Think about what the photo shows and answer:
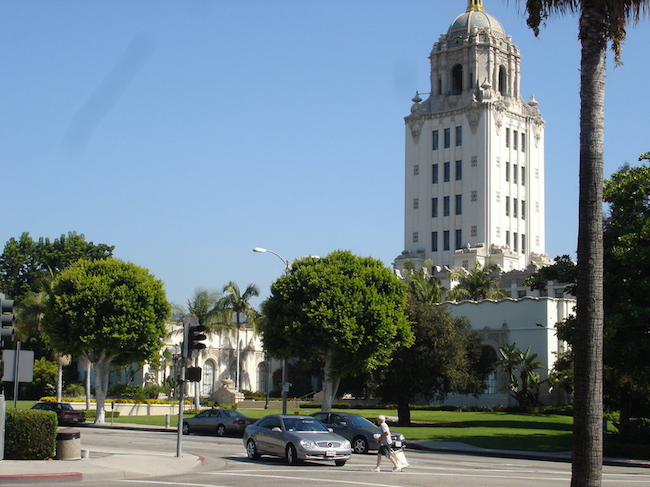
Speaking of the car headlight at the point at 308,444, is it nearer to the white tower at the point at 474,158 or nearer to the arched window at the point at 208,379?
the arched window at the point at 208,379

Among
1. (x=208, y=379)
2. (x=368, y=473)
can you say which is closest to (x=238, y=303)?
(x=208, y=379)

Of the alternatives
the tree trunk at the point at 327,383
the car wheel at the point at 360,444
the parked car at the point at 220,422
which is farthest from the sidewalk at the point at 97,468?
the tree trunk at the point at 327,383

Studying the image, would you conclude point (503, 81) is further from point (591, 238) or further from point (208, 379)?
point (591, 238)

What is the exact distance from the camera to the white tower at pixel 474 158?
10012cm

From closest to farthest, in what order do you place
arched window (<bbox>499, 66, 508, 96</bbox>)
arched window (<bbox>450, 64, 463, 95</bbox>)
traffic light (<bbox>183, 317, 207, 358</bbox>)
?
traffic light (<bbox>183, 317, 207, 358</bbox>) < arched window (<bbox>499, 66, 508, 96</bbox>) < arched window (<bbox>450, 64, 463, 95</bbox>)

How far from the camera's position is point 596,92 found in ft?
46.3

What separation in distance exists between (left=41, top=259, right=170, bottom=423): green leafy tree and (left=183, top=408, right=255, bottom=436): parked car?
11043mm

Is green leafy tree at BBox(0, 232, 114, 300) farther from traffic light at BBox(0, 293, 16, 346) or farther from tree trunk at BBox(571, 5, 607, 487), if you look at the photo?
tree trunk at BBox(571, 5, 607, 487)

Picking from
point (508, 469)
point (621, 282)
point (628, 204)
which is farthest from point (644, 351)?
point (508, 469)

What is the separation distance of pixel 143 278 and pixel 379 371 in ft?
45.4

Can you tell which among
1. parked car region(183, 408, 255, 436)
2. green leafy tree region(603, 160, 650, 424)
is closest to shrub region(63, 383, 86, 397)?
parked car region(183, 408, 255, 436)

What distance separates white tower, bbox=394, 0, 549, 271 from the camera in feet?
328

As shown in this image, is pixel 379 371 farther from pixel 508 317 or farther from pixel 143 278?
pixel 508 317

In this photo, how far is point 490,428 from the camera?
46.0 meters
